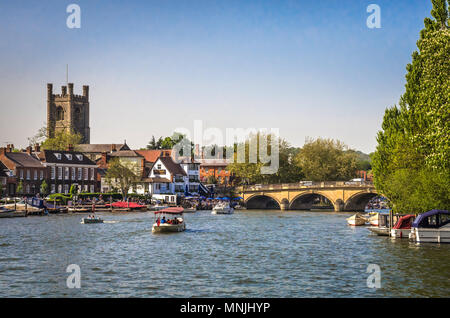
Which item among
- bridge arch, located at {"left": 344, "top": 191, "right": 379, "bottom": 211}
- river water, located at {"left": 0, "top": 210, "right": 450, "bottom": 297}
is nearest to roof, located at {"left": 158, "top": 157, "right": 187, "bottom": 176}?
bridge arch, located at {"left": 344, "top": 191, "right": 379, "bottom": 211}

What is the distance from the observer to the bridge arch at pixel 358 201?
120m

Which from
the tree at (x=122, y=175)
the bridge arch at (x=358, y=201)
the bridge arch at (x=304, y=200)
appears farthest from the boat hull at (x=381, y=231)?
the tree at (x=122, y=175)

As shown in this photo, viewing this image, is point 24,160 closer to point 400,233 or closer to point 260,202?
point 260,202

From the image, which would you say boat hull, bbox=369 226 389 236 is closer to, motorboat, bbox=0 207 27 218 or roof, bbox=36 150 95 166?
motorboat, bbox=0 207 27 218

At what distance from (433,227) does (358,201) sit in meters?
71.0

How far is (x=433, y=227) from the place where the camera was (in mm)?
56344

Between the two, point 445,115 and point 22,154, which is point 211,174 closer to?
point 22,154

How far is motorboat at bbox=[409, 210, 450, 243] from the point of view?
5588cm

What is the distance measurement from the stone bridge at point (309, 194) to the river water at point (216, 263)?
156ft

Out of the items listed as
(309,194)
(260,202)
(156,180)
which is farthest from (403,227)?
(156,180)

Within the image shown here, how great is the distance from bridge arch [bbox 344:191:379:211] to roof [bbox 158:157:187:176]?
44.4 meters

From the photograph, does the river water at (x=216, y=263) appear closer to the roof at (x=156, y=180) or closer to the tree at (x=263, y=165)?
the roof at (x=156, y=180)
